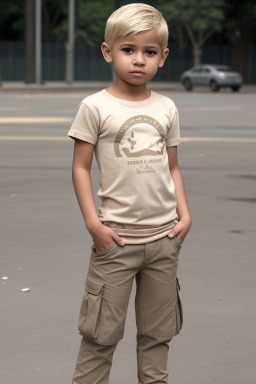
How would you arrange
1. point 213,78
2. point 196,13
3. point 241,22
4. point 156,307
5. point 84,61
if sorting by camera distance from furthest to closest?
point 241,22 → point 84,61 → point 196,13 → point 213,78 → point 156,307

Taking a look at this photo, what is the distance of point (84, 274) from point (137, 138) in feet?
10.6

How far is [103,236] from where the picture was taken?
3549 millimetres

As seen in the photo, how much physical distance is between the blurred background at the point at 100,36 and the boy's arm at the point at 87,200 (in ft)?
166

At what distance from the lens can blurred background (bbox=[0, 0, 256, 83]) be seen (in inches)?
2314

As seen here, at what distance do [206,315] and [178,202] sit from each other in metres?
1.96

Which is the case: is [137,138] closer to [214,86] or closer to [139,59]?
[139,59]

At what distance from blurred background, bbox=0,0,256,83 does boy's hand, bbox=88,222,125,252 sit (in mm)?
50753

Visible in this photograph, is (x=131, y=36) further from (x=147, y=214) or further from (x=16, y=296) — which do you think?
(x=16, y=296)

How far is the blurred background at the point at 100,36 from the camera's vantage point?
58.8 metres

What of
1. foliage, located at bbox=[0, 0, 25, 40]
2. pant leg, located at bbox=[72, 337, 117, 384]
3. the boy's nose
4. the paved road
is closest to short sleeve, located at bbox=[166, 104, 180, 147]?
the boy's nose

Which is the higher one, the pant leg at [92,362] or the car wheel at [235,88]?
the pant leg at [92,362]

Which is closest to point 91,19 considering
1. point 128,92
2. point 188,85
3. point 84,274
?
point 188,85

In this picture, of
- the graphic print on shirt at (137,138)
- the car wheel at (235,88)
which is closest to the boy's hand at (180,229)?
the graphic print on shirt at (137,138)

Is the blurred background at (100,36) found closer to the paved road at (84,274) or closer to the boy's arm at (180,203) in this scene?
the paved road at (84,274)
